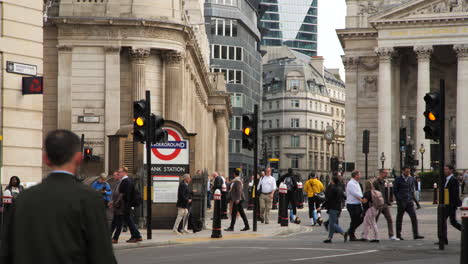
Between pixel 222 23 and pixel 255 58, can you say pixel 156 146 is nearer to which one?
pixel 222 23

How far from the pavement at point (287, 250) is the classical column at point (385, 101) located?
5269 cm

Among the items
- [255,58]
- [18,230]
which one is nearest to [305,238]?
[18,230]

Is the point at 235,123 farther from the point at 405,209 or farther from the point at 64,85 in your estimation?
the point at 405,209

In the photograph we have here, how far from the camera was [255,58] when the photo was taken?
382 ft

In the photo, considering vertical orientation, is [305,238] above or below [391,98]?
below

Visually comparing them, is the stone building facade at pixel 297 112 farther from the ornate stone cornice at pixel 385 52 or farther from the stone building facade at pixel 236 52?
the ornate stone cornice at pixel 385 52

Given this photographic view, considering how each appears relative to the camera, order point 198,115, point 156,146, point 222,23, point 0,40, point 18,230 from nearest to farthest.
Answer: point 18,230 < point 0,40 < point 156,146 < point 198,115 < point 222,23

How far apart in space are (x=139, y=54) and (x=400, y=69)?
4377 cm

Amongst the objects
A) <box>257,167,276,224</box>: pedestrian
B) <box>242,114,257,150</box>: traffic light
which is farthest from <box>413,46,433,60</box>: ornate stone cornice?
<box>242,114,257,150</box>: traffic light

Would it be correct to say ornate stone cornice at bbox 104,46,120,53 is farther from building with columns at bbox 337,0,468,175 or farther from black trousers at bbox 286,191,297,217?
building with columns at bbox 337,0,468,175

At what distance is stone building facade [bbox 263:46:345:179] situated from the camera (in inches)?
6329

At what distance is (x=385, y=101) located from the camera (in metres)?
79.4

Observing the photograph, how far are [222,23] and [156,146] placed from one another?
7613 centimetres

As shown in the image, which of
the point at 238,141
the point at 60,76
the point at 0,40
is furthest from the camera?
the point at 238,141
